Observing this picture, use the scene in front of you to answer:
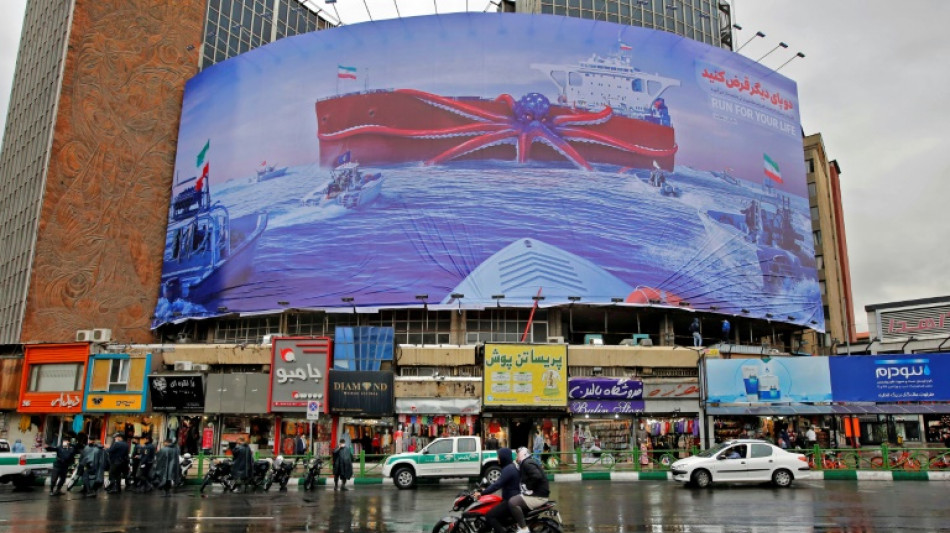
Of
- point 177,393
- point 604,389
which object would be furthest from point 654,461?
point 177,393

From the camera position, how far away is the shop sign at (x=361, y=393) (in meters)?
36.1

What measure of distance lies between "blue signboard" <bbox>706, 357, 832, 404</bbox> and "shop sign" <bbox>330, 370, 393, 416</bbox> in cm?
1480

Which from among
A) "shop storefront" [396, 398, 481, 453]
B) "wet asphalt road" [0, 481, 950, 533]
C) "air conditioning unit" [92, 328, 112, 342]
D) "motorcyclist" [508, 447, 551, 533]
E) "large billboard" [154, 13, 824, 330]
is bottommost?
"wet asphalt road" [0, 481, 950, 533]

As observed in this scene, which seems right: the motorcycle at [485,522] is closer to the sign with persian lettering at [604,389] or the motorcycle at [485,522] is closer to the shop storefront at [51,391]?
the sign with persian lettering at [604,389]

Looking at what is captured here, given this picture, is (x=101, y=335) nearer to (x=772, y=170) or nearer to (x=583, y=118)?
(x=583, y=118)

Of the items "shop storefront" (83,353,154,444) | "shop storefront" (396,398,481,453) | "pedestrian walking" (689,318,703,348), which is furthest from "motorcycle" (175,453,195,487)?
"pedestrian walking" (689,318,703,348)

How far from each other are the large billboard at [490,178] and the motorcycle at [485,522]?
31.0 metres

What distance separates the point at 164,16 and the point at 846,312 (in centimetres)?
7009

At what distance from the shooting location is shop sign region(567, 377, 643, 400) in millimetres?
36156

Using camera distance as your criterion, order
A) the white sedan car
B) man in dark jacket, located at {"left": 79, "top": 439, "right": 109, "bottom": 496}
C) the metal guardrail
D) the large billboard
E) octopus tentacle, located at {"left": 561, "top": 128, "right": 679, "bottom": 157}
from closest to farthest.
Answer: man in dark jacket, located at {"left": 79, "top": 439, "right": 109, "bottom": 496}
the white sedan car
the metal guardrail
the large billboard
octopus tentacle, located at {"left": 561, "top": 128, "right": 679, "bottom": 157}

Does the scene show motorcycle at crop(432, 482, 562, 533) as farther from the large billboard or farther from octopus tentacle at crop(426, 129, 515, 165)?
octopus tentacle at crop(426, 129, 515, 165)

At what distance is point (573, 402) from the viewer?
3603 cm

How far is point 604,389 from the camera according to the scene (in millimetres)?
36250

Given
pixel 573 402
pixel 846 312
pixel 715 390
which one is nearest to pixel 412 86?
pixel 573 402
